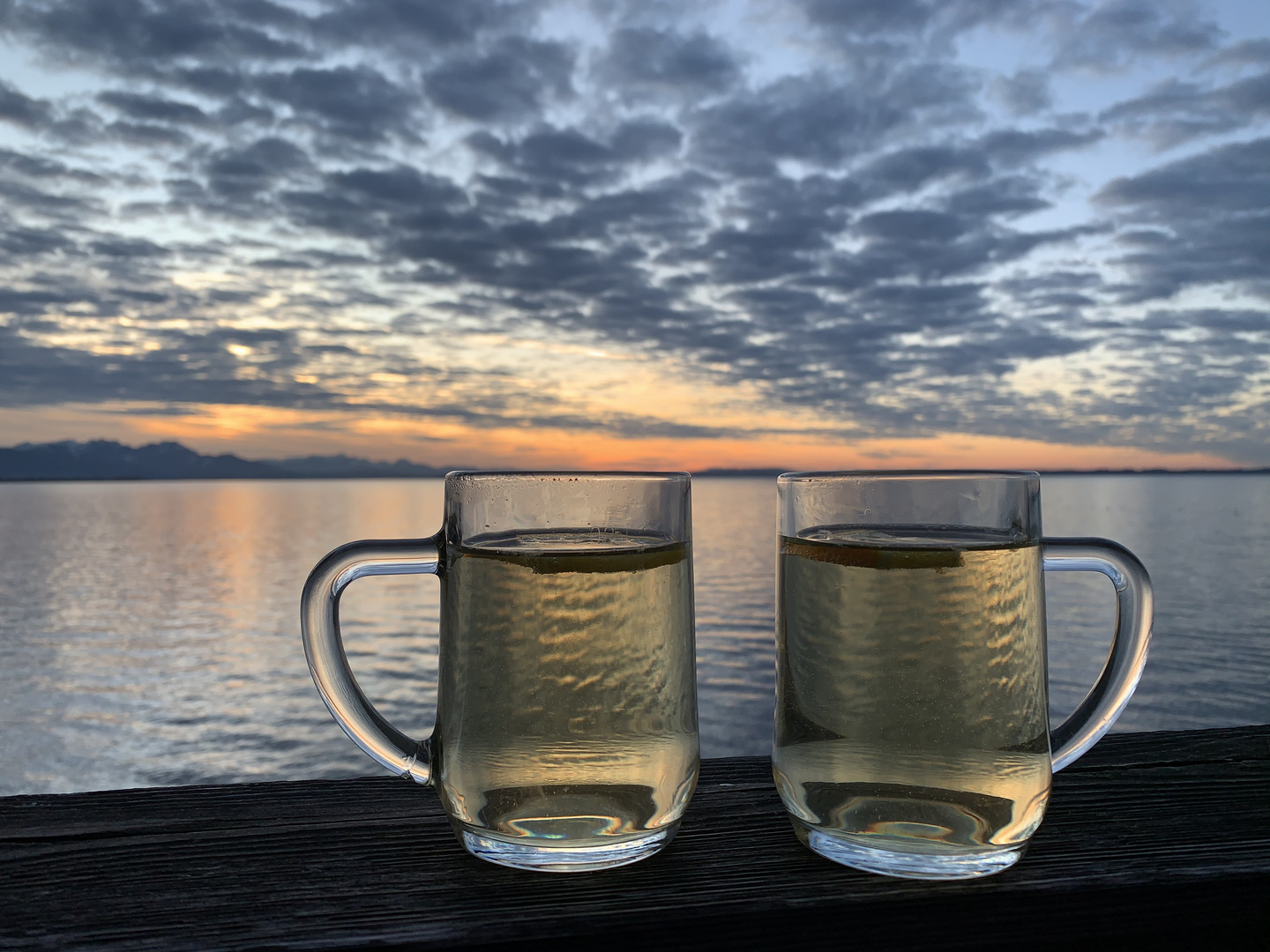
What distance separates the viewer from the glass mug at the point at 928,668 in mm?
947

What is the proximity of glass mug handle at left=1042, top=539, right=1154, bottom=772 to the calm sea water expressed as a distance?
450cm

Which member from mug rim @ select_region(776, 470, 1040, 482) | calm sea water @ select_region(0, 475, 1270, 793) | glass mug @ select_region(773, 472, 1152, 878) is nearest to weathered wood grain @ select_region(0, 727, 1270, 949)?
glass mug @ select_region(773, 472, 1152, 878)

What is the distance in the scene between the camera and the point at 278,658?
25.0 meters

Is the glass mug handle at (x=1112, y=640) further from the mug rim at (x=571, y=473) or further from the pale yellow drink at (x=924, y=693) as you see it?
the mug rim at (x=571, y=473)

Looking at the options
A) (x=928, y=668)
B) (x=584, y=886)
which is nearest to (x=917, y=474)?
(x=928, y=668)

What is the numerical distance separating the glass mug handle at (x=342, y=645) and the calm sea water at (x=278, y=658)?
180 inches

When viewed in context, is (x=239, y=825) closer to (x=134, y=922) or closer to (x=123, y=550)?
(x=134, y=922)

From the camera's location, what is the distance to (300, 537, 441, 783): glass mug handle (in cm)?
102

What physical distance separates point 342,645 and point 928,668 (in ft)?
2.31

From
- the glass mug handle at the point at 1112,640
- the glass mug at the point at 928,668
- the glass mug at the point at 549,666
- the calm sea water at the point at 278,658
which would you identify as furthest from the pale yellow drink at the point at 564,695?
the calm sea water at the point at 278,658

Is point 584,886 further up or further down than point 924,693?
further down

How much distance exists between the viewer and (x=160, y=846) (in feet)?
3.55

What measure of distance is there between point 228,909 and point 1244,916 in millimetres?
1158

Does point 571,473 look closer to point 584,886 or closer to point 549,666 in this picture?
point 549,666
